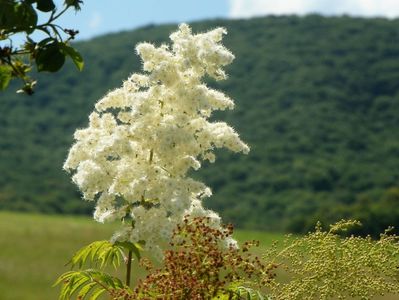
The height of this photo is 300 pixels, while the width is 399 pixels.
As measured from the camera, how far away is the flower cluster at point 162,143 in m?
5.72

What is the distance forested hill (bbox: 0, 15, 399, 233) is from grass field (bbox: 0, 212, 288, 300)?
92.8ft

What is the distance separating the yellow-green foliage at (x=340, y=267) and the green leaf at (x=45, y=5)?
2.09 metres

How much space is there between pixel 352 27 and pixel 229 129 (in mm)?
137276

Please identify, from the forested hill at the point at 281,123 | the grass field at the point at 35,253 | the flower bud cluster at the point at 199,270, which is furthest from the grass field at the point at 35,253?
the forested hill at the point at 281,123

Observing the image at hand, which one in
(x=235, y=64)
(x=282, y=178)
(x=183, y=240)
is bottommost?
(x=183, y=240)

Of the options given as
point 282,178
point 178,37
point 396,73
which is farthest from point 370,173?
point 178,37

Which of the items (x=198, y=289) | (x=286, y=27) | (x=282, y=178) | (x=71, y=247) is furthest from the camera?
(x=286, y=27)

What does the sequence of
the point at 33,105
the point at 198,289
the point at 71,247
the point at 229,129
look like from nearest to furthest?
the point at 198,289 → the point at 229,129 → the point at 71,247 → the point at 33,105

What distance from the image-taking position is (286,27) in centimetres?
14412

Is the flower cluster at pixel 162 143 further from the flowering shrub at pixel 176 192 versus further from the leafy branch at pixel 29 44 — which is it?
the leafy branch at pixel 29 44

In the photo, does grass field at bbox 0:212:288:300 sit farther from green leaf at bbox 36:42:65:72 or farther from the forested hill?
the forested hill

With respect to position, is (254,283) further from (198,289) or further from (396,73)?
(396,73)

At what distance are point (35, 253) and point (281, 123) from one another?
7714 cm

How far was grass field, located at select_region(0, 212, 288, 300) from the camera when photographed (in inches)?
1026
